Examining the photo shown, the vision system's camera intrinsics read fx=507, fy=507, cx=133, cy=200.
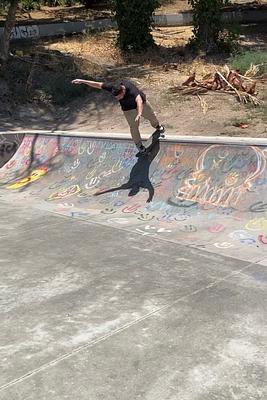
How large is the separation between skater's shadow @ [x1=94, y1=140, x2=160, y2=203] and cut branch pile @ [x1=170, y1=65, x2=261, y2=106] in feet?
17.9

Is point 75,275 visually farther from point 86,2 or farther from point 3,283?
point 86,2

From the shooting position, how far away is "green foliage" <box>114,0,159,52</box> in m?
20.2

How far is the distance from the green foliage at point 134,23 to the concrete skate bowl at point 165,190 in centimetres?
1116

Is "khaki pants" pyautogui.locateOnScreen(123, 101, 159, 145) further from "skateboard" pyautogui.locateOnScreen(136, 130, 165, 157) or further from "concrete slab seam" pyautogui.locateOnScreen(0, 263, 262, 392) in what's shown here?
"concrete slab seam" pyautogui.locateOnScreen(0, 263, 262, 392)

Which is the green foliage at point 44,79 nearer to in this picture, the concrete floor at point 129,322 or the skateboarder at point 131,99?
the skateboarder at point 131,99

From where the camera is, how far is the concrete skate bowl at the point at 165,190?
6.56 metres

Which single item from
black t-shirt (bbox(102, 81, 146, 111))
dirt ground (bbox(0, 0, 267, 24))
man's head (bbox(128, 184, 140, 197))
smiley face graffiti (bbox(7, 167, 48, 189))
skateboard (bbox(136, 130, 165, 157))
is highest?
dirt ground (bbox(0, 0, 267, 24))

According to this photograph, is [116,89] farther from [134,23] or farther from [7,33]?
[134,23]

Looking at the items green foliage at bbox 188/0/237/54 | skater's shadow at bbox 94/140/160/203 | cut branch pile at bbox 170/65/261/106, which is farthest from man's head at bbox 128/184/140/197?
green foliage at bbox 188/0/237/54

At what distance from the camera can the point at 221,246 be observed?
19.9 feet

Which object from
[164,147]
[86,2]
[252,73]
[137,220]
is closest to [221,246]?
[137,220]

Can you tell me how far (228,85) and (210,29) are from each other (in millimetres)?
6464

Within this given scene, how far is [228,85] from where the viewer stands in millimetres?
14391

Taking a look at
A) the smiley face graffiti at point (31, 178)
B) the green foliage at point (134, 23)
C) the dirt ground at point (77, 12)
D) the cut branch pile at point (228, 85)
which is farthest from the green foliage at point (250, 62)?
the dirt ground at point (77, 12)
